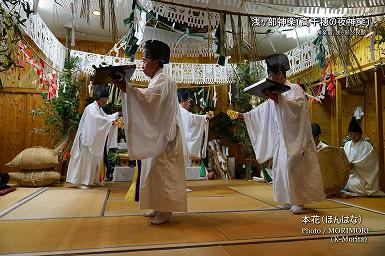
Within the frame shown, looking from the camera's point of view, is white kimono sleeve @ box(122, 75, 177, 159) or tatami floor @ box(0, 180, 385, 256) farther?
white kimono sleeve @ box(122, 75, 177, 159)

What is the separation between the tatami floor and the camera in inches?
78.9

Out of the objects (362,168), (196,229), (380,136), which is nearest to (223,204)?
(196,229)

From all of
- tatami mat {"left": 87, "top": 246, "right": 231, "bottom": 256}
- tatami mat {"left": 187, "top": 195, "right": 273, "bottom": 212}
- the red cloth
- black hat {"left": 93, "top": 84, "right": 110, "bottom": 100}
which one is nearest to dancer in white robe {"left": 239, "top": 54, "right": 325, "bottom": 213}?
tatami mat {"left": 187, "top": 195, "right": 273, "bottom": 212}

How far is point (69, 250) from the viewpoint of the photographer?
6.47 feet

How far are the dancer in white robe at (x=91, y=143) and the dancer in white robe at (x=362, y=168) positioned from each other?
393cm

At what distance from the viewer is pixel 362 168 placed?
4746mm

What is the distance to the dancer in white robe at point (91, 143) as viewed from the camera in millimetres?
5258

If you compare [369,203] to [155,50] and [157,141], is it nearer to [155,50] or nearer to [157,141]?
[157,141]

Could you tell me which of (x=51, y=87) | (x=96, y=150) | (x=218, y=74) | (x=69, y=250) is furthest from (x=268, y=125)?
(x=51, y=87)

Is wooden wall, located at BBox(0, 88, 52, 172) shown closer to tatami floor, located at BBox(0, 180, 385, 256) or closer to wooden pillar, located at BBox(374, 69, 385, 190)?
tatami floor, located at BBox(0, 180, 385, 256)

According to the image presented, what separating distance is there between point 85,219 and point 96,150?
255cm

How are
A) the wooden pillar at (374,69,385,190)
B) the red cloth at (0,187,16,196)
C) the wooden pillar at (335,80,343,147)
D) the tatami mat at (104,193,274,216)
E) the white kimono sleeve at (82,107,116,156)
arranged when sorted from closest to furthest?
the tatami mat at (104,193,274,216) → the red cloth at (0,187,16,196) → the wooden pillar at (374,69,385,190) → the white kimono sleeve at (82,107,116,156) → the wooden pillar at (335,80,343,147)

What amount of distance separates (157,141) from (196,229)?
0.80 m

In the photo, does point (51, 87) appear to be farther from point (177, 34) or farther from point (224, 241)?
point (224, 241)
